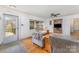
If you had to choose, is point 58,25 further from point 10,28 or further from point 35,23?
point 10,28

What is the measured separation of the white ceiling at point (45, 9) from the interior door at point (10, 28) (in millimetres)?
249

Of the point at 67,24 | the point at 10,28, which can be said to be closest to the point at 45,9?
the point at 67,24

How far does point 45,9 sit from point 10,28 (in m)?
0.81

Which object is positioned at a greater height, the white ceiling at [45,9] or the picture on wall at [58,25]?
the white ceiling at [45,9]

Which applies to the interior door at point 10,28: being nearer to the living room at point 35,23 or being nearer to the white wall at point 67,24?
the living room at point 35,23

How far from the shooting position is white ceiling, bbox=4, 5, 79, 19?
148 centimetres

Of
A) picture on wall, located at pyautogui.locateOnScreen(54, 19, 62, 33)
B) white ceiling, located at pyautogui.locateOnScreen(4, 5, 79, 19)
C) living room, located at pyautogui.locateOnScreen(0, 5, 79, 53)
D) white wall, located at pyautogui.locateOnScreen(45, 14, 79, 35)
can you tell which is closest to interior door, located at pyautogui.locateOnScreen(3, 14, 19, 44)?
living room, located at pyautogui.locateOnScreen(0, 5, 79, 53)

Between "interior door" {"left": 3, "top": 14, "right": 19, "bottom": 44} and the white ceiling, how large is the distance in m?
0.25

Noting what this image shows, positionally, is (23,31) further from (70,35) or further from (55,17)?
(70,35)

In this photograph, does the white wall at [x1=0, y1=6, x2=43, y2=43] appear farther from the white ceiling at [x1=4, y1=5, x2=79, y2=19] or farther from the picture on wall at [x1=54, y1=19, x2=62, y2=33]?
the picture on wall at [x1=54, y1=19, x2=62, y2=33]

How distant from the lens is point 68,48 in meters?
1.34

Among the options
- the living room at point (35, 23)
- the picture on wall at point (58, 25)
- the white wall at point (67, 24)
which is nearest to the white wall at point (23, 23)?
the living room at point (35, 23)

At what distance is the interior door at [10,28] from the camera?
155 centimetres
